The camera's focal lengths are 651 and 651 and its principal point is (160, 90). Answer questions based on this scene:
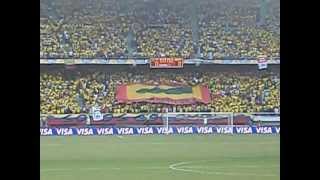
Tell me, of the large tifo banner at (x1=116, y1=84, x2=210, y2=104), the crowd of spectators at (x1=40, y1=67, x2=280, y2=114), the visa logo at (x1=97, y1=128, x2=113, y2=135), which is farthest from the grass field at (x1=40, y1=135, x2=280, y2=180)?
the large tifo banner at (x1=116, y1=84, x2=210, y2=104)

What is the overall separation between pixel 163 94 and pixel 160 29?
1.19 metres

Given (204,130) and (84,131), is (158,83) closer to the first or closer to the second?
(204,130)

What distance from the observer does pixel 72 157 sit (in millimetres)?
7461

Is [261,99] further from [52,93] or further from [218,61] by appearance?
[52,93]

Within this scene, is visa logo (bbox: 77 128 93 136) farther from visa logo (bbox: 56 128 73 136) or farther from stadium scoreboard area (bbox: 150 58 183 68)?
stadium scoreboard area (bbox: 150 58 183 68)

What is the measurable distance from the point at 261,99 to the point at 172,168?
269 cm

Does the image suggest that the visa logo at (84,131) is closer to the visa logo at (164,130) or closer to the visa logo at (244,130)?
the visa logo at (164,130)

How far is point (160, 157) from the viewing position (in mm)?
7664

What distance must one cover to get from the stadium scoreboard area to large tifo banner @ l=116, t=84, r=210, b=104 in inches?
15.5

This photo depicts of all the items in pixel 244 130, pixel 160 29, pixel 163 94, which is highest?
pixel 160 29

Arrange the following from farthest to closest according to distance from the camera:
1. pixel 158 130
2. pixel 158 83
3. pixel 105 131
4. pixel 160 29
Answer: pixel 160 29, pixel 158 83, pixel 158 130, pixel 105 131

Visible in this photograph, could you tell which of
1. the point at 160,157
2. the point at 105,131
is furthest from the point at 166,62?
the point at 160,157

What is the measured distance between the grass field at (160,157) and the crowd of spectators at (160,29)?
5.95 ft
